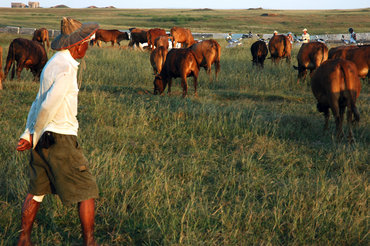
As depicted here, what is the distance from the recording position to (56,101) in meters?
3.27

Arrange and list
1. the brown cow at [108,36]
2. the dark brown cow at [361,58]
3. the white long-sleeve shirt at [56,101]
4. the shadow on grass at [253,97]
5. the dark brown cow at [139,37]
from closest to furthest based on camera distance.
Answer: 1. the white long-sleeve shirt at [56,101]
2. the dark brown cow at [361,58]
3. the shadow on grass at [253,97]
4. the dark brown cow at [139,37]
5. the brown cow at [108,36]

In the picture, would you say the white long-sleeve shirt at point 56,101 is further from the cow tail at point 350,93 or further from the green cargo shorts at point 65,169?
the cow tail at point 350,93

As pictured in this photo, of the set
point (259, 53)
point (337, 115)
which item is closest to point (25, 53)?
point (337, 115)

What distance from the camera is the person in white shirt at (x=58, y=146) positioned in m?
3.29

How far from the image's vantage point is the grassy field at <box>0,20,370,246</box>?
152 inches

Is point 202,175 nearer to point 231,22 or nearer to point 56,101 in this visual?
point 56,101

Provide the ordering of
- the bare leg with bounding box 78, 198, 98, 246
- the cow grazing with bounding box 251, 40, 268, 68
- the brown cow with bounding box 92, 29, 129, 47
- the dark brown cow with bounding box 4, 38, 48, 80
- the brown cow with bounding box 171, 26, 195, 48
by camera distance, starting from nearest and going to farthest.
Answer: the bare leg with bounding box 78, 198, 98, 246 < the dark brown cow with bounding box 4, 38, 48, 80 < the cow grazing with bounding box 251, 40, 268, 68 < the brown cow with bounding box 171, 26, 195, 48 < the brown cow with bounding box 92, 29, 129, 47

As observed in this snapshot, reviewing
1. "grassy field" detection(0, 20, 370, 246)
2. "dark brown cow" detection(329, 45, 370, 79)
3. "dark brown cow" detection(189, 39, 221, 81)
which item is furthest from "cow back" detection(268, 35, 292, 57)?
"grassy field" detection(0, 20, 370, 246)

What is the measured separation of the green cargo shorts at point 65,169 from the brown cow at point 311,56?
33.4ft

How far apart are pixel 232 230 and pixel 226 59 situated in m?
14.1

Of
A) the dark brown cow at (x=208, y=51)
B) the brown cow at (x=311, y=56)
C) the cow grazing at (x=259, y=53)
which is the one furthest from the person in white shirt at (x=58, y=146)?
the cow grazing at (x=259, y=53)

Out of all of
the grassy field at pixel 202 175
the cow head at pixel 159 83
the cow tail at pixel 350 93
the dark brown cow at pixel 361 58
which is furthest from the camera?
the cow head at pixel 159 83

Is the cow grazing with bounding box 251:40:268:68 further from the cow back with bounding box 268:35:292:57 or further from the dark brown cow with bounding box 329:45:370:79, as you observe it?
the dark brown cow with bounding box 329:45:370:79

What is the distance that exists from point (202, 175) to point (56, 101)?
254cm
